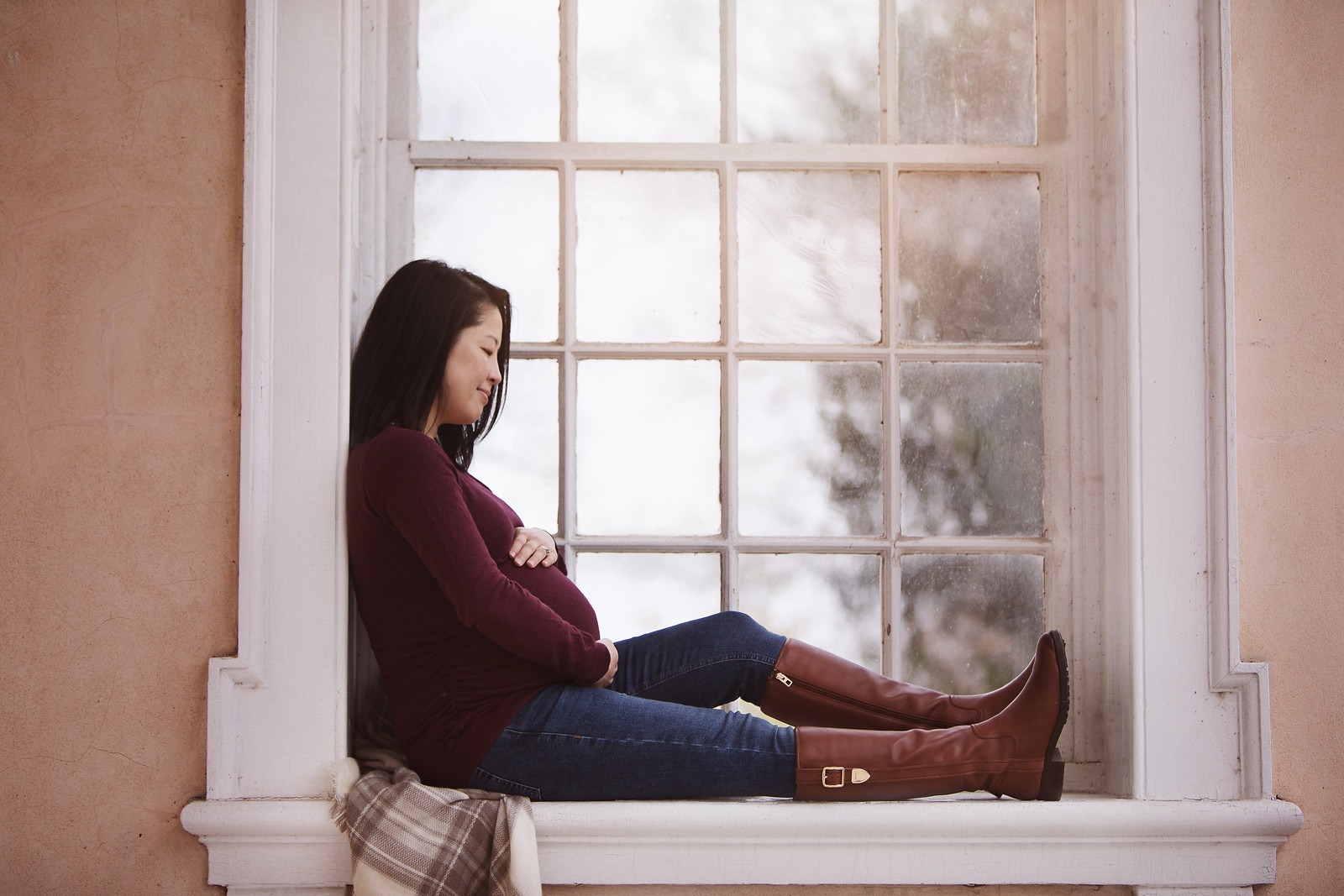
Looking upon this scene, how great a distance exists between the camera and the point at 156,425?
63.4 inches

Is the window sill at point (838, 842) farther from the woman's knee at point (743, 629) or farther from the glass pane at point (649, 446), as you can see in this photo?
the glass pane at point (649, 446)

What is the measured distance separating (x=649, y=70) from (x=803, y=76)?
13.3 inches

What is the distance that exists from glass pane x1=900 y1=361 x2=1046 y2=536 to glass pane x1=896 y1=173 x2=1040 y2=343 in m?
0.08

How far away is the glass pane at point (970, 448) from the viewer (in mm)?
1914

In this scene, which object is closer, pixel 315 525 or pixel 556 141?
pixel 315 525

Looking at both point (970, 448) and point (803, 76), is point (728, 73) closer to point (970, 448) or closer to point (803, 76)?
point (803, 76)

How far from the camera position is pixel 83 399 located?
1.62m

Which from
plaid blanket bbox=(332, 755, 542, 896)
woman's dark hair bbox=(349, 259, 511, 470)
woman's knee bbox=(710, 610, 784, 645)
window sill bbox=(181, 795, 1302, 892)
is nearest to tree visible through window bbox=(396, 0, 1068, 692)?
woman's knee bbox=(710, 610, 784, 645)

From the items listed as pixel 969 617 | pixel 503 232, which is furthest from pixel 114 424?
pixel 969 617

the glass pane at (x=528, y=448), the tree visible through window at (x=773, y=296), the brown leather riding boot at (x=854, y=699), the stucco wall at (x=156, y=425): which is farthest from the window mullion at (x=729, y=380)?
the stucco wall at (x=156, y=425)

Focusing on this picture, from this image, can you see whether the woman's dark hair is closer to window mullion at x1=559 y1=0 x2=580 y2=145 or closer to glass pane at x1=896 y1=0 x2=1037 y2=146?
window mullion at x1=559 y1=0 x2=580 y2=145

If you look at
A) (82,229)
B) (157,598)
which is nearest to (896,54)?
(82,229)

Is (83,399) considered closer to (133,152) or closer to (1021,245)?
(133,152)

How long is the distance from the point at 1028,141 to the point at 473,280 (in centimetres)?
123
